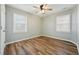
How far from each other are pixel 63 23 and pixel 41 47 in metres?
0.56

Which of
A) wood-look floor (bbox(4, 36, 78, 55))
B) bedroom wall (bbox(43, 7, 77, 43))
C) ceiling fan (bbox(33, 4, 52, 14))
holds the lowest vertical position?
wood-look floor (bbox(4, 36, 78, 55))

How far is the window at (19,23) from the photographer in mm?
1340

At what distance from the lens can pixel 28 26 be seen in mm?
1425

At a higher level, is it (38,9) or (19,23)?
(38,9)

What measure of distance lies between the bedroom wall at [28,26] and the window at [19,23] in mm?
56

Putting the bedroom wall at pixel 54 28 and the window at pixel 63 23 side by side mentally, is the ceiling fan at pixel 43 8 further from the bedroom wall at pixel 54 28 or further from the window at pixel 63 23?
the window at pixel 63 23

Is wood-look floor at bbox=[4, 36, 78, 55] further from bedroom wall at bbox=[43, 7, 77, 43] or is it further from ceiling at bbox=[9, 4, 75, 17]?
ceiling at bbox=[9, 4, 75, 17]

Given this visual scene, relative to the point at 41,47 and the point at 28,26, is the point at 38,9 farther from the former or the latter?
the point at 41,47

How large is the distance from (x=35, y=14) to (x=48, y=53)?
70cm

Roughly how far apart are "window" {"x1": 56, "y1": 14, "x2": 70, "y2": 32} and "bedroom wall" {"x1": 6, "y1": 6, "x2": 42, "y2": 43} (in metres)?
0.32

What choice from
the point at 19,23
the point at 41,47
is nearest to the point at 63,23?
the point at 41,47

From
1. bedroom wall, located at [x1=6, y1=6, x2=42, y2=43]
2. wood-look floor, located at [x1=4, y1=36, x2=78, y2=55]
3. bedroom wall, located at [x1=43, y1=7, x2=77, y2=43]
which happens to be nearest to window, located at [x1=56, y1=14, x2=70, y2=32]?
bedroom wall, located at [x1=43, y1=7, x2=77, y2=43]

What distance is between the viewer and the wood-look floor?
1.33m

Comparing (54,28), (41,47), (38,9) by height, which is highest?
(38,9)
